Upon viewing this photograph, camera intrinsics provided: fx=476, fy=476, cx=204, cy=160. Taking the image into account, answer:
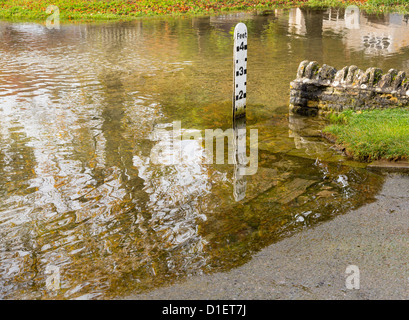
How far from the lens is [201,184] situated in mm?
6562

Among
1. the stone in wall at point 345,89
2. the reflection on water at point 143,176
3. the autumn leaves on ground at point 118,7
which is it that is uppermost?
the autumn leaves on ground at point 118,7

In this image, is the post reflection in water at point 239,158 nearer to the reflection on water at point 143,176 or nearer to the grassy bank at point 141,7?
the reflection on water at point 143,176

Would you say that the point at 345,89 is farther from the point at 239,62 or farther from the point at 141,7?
the point at 141,7

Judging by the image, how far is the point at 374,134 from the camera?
24.1ft

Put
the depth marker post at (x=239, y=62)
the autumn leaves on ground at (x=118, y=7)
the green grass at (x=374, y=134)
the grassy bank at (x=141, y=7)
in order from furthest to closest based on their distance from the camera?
the autumn leaves on ground at (x=118, y=7) → the grassy bank at (x=141, y=7) → the depth marker post at (x=239, y=62) → the green grass at (x=374, y=134)

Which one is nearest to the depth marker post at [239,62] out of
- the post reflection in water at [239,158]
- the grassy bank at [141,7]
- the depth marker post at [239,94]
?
the depth marker post at [239,94]

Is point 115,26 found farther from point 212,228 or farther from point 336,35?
point 212,228

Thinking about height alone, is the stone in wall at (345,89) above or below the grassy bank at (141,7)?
below

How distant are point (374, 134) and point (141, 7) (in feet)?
87.7

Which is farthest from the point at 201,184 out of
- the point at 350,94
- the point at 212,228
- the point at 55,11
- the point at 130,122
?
the point at 55,11

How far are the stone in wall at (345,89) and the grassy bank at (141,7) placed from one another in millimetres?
21162

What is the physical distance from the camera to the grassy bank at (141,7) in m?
29.0

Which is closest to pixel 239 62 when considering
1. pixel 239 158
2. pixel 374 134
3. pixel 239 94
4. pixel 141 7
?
pixel 239 94

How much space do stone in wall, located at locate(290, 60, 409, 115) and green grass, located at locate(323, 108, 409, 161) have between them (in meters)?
0.33
